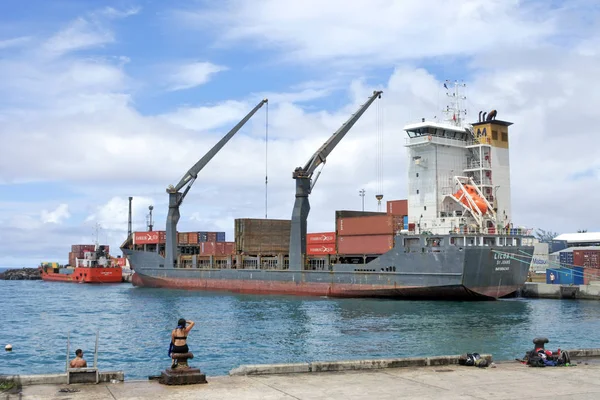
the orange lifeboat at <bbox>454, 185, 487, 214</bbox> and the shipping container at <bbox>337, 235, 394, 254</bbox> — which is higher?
the orange lifeboat at <bbox>454, 185, 487, 214</bbox>

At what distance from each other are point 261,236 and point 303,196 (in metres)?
11.0

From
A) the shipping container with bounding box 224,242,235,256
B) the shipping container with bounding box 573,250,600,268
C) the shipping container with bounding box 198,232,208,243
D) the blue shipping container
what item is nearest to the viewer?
the blue shipping container

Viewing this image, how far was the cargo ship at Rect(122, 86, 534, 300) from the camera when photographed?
137 feet

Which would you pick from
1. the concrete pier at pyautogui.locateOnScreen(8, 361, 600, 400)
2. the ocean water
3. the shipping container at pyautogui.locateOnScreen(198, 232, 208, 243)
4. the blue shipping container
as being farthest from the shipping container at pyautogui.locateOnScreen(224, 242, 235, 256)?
the concrete pier at pyautogui.locateOnScreen(8, 361, 600, 400)

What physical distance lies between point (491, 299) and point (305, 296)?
572 inches

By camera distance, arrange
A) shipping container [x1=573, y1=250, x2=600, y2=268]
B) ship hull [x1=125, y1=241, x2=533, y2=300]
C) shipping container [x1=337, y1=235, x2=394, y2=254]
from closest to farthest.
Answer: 1. ship hull [x1=125, y1=241, x2=533, y2=300]
2. shipping container [x1=337, y1=235, x2=394, y2=254]
3. shipping container [x1=573, y1=250, x2=600, y2=268]

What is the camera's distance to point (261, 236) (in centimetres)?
6025

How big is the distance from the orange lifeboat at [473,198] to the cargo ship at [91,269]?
206 feet

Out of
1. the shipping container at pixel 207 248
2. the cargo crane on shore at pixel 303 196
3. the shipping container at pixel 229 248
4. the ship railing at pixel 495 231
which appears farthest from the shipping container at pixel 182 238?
the ship railing at pixel 495 231

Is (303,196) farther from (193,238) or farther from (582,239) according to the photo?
(582,239)

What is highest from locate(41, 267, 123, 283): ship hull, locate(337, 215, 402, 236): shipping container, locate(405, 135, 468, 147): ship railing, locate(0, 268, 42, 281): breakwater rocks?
locate(405, 135, 468, 147): ship railing

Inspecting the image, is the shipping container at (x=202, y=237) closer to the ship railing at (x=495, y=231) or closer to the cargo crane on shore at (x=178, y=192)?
the cargo crane on shore at (x=178, y=192)

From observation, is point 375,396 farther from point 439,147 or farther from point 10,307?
point 10,307

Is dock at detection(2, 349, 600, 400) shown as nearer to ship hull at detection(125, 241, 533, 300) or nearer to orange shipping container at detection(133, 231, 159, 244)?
ship hull at detection(125, 241, 533, 300)
